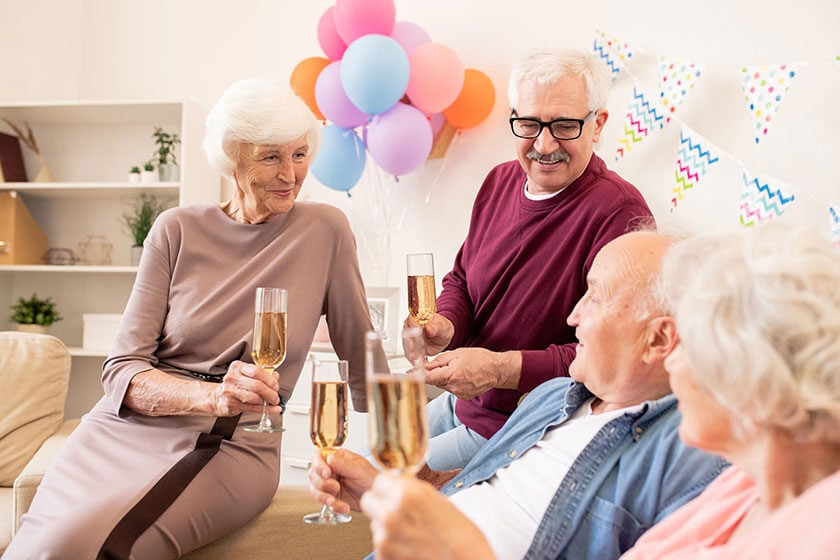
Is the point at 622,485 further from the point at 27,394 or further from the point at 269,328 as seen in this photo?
the point at 27,394

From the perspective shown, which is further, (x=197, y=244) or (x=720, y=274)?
(x=197, y=244)

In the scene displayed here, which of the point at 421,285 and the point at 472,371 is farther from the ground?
the point at 421,285

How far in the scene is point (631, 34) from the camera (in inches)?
144

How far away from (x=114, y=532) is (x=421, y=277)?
0.86 metres

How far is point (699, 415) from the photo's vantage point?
1.02 m

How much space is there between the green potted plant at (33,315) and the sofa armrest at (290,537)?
2.84 m

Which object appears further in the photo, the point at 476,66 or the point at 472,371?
the point at 476,66

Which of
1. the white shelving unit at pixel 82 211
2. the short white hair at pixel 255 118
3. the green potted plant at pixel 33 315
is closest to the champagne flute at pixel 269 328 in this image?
the short white hair at pixel 255 118

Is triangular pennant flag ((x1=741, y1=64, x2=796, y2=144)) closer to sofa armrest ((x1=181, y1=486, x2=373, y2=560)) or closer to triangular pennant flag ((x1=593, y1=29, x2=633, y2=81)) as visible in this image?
triangular pennant flag ((x1=593, y1=29, x2=633, y2=81))

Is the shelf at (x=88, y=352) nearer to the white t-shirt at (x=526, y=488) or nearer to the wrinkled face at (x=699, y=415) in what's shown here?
the white t-shirt at (x=526, y=488)

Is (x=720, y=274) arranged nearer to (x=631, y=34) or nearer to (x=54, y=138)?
(x=631, y=34)

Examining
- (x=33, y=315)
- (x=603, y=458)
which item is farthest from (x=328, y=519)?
(x=33, y=315)

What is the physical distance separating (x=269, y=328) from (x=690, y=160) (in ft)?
6.83

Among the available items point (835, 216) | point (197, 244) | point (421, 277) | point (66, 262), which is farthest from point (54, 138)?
point (835, 216)
